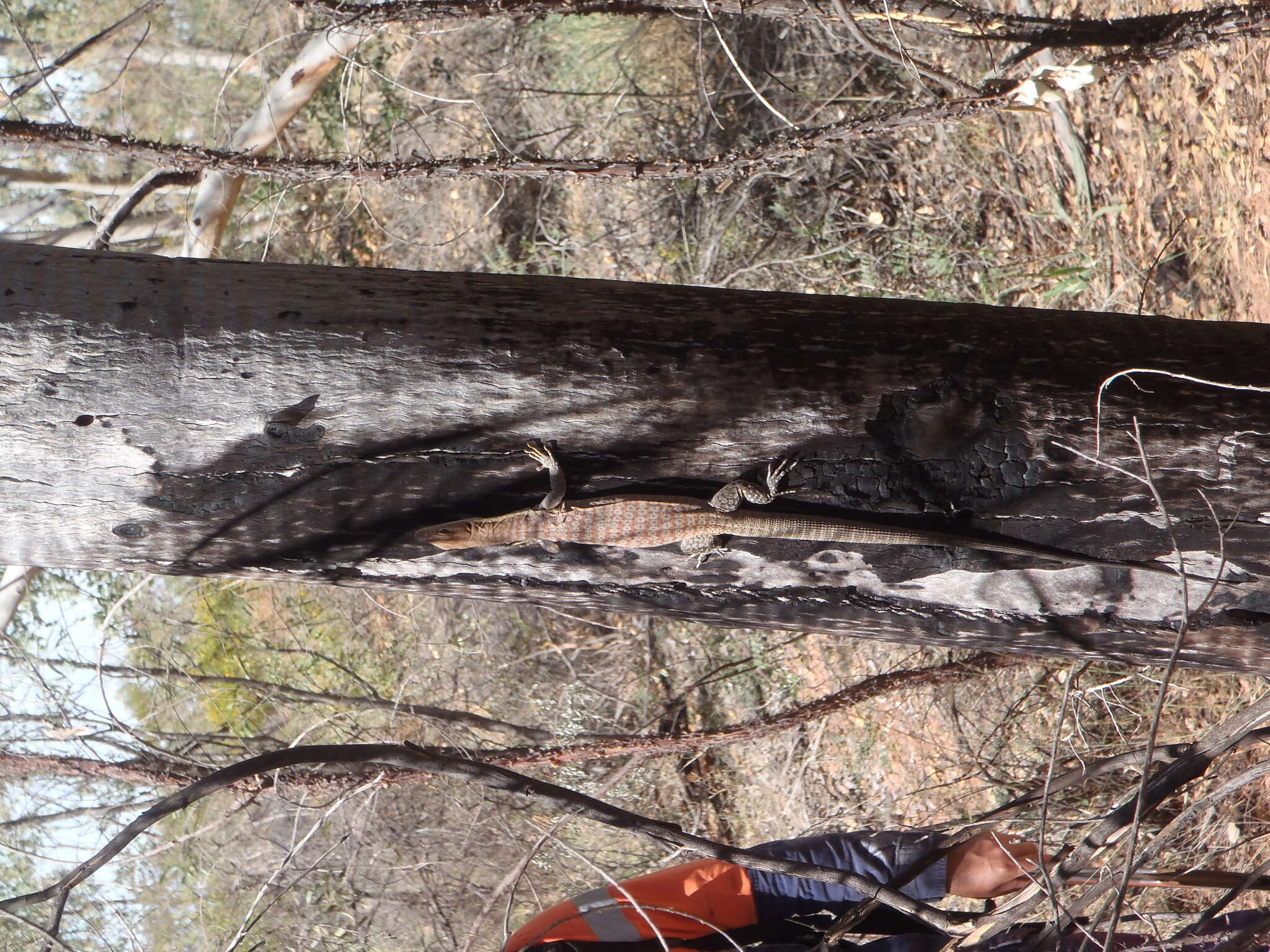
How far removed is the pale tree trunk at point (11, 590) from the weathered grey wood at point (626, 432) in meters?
4.53

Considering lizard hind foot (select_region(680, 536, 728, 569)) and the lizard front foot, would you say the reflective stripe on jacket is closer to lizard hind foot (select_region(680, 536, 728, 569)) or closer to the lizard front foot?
lizard hind foot (select_region(680, 536, 728, 569))

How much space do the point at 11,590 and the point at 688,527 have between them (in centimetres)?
561

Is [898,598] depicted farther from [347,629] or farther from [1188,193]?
[347,629]

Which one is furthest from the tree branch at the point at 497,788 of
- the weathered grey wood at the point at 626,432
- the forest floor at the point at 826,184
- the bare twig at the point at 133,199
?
the forest floor at the point at 826,184

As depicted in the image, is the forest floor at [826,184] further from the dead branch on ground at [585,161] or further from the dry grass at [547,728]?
the dry grass at [547,728]

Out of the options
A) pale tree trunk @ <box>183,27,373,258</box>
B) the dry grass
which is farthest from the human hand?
pale tree trunk @ <box>183,27,373,258</box>

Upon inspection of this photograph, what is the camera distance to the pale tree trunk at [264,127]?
5191 millimetres

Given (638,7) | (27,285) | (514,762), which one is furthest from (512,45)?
(27,285)

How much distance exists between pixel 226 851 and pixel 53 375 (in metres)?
5.64

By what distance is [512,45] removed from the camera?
640 cm

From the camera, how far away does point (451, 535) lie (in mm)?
1707

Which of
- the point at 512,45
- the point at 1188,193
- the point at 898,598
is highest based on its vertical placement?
the point at 512,45

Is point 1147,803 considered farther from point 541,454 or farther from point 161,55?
point 161,55

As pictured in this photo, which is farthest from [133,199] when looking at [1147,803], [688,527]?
[1147,803]
